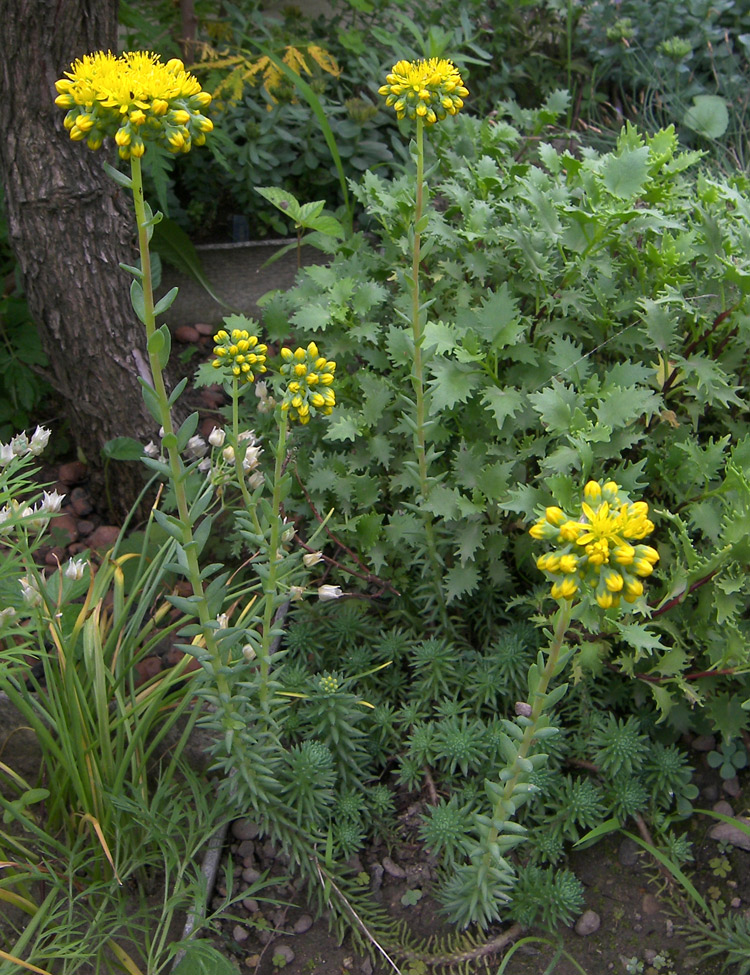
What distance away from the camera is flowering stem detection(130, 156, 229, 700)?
124cm

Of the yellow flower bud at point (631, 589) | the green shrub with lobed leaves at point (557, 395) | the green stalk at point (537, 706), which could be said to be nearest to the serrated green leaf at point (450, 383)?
the green shrub with lobed leaves at point (557, 395)

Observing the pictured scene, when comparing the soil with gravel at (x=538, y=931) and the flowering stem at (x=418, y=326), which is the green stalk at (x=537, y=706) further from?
the flowering stem at (x=418, y=326)

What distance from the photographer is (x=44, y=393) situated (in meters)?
2.89

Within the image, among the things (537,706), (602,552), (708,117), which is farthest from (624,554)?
(708,117)

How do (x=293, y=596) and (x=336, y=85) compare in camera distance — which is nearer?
(x=293, y=596)

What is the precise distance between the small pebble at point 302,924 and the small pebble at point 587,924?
0.59 metres

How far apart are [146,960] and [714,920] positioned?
1193mm

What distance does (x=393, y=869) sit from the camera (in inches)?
78.9

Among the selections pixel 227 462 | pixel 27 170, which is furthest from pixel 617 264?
pixel 27 170

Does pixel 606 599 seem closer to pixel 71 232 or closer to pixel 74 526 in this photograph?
pixel 71 232

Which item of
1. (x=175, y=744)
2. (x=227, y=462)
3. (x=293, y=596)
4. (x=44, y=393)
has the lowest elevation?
(x=175, y=744)

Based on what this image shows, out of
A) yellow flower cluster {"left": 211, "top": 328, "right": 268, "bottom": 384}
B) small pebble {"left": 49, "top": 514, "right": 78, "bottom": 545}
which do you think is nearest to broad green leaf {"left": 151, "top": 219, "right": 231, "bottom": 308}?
small pebble {"left": 49, "top": 514, "right": 78, "bottom": 545}

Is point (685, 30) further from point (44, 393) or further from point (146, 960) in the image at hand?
point (146, 960)

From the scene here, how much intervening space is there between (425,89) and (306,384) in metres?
0.67
